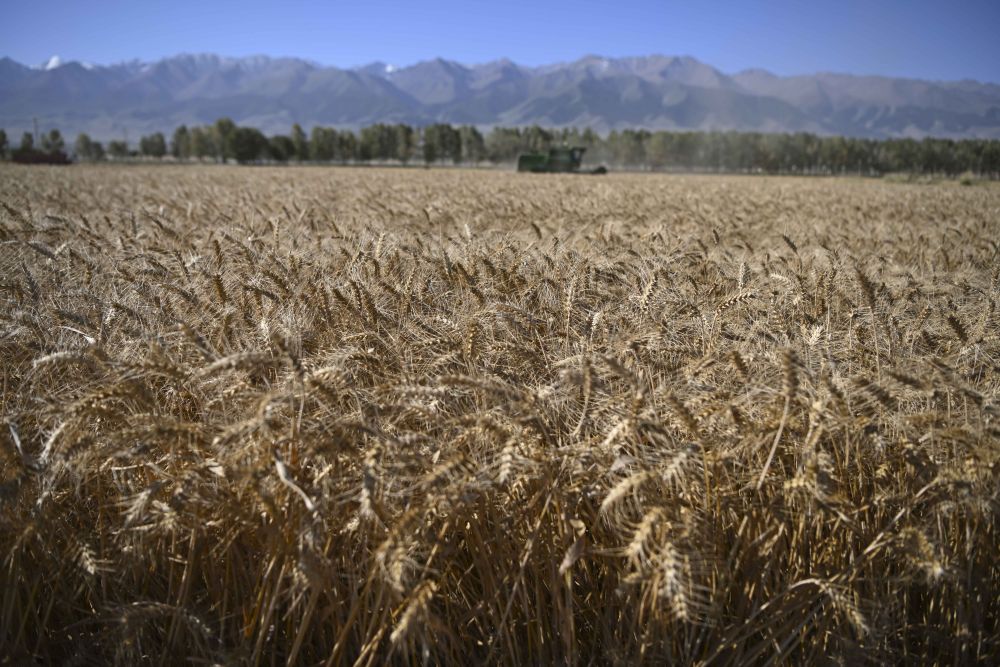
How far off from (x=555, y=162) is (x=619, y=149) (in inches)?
2876

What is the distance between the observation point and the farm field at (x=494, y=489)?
5.70 feet

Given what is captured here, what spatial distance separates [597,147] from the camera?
115188 millimetres

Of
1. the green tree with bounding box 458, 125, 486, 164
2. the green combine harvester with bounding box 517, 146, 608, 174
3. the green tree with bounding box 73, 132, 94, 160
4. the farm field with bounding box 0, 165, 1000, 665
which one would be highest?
the green tree with bounding box 458, 125, 486, 164

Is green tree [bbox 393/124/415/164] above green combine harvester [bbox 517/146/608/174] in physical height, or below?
above

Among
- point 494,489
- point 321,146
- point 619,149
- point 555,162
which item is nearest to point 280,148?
point 321,146

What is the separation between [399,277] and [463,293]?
59cm

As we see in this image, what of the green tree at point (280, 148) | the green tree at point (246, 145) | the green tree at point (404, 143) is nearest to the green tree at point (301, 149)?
the green tree at point (280, 148)

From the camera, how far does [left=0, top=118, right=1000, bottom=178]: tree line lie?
322 feet

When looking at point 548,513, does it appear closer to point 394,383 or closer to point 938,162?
point 394,383

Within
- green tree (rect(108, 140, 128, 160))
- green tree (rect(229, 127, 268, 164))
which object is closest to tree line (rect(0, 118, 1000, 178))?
green tree (rect(108, 140, 128, 160))

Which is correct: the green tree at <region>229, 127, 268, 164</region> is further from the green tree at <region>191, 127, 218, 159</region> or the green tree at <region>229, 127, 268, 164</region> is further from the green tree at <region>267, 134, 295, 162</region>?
the green tree at <region>191, 127, 218, 159</region>

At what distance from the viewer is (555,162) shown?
45.4 meters

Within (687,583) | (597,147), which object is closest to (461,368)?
(687,583)

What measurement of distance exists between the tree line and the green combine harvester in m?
59.3
